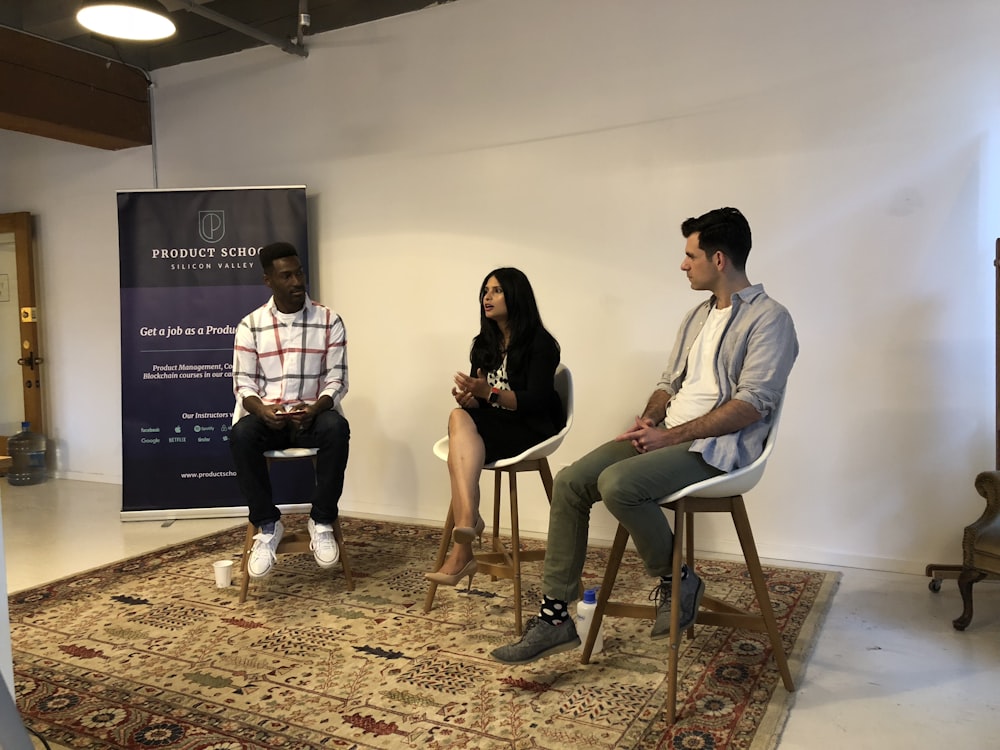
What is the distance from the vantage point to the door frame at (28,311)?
17.7 ft

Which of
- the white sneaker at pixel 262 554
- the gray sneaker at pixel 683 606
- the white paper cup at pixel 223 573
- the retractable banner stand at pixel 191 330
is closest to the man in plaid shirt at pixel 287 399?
the white sneaker at pixel 262 554

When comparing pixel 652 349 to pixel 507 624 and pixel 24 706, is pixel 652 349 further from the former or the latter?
pixel 24 706

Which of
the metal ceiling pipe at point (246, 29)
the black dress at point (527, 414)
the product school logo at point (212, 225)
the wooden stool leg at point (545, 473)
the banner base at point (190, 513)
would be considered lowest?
the banner base at point (190, 513)

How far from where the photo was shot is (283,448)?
3.03m

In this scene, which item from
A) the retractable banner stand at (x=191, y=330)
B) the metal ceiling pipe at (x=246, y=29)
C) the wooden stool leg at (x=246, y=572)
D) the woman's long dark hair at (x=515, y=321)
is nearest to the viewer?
the woman's long dark hair at (x=515, y=321)

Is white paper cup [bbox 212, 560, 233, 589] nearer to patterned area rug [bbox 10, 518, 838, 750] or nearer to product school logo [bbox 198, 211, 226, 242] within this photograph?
patterned area rug [bbox 10, 518, 838, 750]

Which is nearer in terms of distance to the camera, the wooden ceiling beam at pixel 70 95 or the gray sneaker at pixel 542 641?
the gray sneaker at pixel 542 641

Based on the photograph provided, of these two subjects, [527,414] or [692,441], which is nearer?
[692,441]

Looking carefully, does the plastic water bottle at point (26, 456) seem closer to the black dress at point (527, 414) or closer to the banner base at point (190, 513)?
the banner base at point (190, 513)

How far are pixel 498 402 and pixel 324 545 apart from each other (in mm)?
889

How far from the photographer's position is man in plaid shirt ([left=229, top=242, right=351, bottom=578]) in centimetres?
290

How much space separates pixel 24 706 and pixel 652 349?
2.62 metres

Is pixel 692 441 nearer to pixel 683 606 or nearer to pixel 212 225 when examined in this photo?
pixel 683 606

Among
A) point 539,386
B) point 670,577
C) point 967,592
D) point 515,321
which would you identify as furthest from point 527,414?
point 967,592
